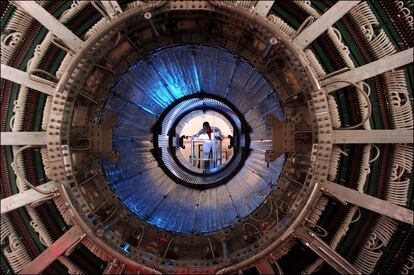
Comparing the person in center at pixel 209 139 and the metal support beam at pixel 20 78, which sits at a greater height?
the metal support beam at pixel 20 78

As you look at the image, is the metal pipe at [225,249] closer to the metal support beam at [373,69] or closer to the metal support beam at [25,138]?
the metal support beam at [373,69]

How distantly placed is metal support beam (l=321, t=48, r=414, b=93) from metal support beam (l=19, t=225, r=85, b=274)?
12.5 ft

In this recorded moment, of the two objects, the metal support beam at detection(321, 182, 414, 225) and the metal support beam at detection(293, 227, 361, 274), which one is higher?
the metal support beam at detection(321, 182, 414, 225)

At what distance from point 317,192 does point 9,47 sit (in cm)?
455

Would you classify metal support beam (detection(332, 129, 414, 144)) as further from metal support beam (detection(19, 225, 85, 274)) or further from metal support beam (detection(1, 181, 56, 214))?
metal support beam (detection(1, 181, 56, 214))

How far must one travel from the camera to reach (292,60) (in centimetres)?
474

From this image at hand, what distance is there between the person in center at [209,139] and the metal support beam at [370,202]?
6262 millimetres

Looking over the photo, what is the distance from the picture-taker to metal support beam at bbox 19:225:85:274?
4902mm

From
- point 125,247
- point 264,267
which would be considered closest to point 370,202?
point 264,267

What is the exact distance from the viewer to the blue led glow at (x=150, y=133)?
6.45m

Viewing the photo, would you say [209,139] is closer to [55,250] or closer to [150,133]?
[150,133]

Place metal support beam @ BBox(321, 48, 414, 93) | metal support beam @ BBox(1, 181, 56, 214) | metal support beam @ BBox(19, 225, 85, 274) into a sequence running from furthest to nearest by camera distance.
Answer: metal support beam @ BBox(1, 181, 56, 214)
metal support beam @ BBox(19, 225, 85, 274)
metal support beam @ BBox(321, 48, 414, 93)

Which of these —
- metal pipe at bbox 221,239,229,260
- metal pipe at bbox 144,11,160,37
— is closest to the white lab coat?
metal pipe at bbox 221,239,229,260

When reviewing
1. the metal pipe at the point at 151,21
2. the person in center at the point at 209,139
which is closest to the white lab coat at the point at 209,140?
the person in center at the point at 209,139
